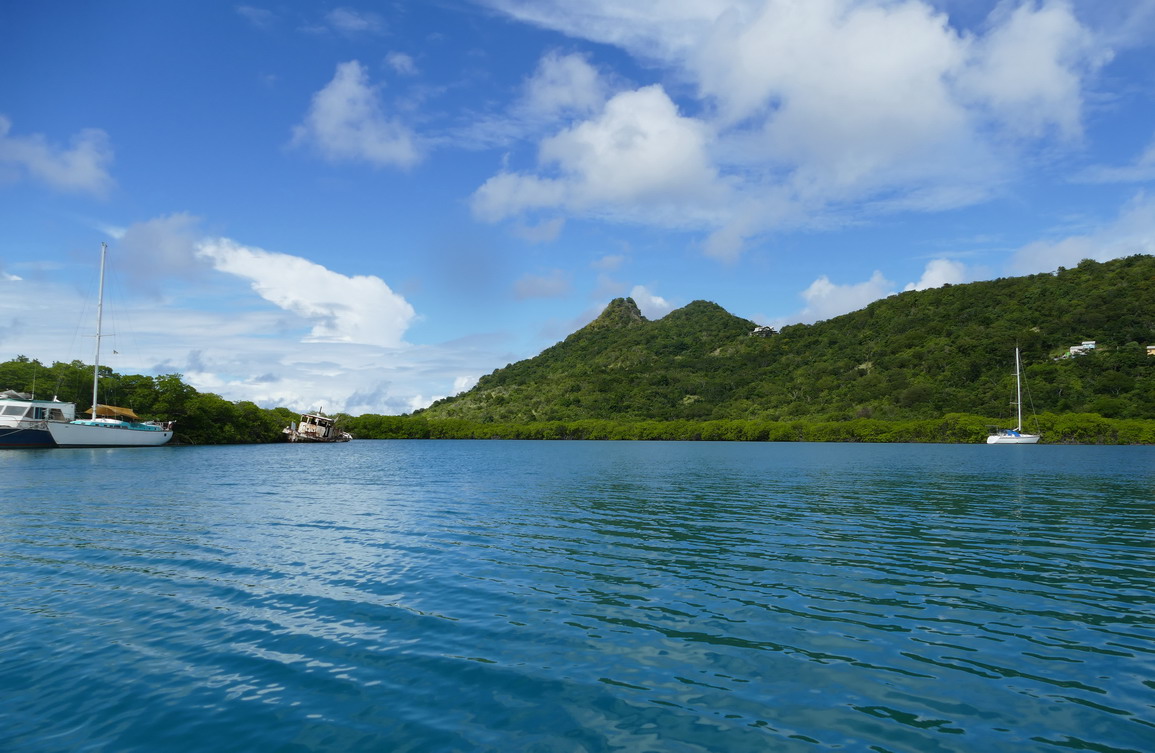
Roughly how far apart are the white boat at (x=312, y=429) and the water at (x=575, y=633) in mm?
147682

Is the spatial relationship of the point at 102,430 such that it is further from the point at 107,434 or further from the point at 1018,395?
the point at 1018,395

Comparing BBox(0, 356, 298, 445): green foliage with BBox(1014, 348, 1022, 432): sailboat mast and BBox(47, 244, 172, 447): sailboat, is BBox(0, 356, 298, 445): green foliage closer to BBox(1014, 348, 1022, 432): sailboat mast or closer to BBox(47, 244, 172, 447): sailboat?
BBox(47, 244, 172, 447): sailboat

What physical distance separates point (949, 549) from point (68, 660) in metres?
25.1

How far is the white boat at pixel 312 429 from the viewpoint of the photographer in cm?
17062

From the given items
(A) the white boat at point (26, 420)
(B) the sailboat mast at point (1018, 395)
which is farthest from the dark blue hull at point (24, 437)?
(B) the sailboat mast at point (1018, 395)

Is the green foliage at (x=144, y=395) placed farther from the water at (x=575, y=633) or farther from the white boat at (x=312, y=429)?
the water at (x=575, y=633)

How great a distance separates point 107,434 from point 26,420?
11.1 meters

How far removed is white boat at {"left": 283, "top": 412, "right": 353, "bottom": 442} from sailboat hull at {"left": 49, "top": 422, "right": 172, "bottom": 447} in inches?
2420

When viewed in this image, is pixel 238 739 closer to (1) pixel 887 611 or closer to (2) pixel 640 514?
(1) pixel 887 611

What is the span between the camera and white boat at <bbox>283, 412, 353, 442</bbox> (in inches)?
6718

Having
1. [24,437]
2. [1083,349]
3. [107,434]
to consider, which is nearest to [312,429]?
[107,434]

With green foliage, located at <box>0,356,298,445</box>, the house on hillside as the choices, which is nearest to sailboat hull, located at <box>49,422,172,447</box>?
green foliage, located at <box>0,356,298,445</box>

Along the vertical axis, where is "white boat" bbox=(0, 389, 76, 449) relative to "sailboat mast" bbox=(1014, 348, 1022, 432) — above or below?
below

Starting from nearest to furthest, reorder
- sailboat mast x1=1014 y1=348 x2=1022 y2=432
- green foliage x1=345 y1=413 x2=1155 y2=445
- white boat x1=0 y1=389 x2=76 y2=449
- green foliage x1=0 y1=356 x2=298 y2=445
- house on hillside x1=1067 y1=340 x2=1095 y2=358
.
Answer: white boat x1=0 y1=389 x2=76 y2=449 < green foliage x1=0 y1=356 x2=298 y2=445 < green foliage x1=345 y1=413 x2=1155 y2=445 < sailboat mast x1=1014 y1=348 x2=1022 y2=432 < house on hillside x1=1067 y1=340 x2=1095 y2=358
